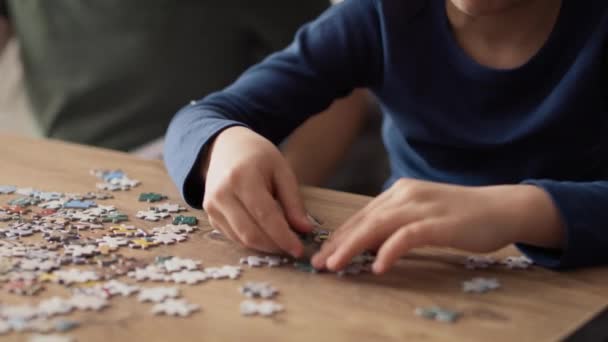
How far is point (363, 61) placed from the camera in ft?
4.27

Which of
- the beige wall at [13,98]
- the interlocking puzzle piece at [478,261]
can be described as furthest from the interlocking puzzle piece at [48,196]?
the beige wall at [13,98]

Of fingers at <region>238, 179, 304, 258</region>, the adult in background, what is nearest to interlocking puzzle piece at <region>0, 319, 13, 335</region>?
fingers at <region>238, 179, 304, 258</region>

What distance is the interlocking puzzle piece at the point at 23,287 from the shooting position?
797mm

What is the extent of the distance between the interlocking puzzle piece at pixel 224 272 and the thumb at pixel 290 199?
0.13 metres

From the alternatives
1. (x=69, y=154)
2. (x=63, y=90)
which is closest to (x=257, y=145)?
(x=69, y=154)

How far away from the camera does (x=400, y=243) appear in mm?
862

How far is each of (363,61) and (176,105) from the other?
0.82m

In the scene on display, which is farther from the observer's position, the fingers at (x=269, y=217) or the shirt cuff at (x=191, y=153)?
the shirt cuff at (x=191, y=153)

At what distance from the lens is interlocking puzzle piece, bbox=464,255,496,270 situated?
915mm

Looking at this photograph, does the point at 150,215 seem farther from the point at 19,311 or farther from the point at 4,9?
the point at 4,9

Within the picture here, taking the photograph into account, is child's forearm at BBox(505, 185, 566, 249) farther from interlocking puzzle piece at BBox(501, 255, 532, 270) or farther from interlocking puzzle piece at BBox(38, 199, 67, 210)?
interlocking puzzle piece at BBox(38, 199, 67, 210)

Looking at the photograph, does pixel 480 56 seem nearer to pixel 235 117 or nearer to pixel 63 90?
pixel 235 117

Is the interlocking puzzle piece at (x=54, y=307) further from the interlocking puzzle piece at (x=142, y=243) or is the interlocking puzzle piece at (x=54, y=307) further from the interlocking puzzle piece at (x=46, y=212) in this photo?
the interlocking puzzle piece at (x=46, y=212)

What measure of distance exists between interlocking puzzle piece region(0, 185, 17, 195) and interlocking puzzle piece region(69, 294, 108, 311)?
1.38 ft
